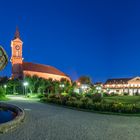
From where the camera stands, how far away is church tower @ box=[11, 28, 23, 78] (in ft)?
356

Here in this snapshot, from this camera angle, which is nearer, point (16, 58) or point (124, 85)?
point (16, 58)

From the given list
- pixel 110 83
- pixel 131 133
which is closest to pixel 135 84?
pixel 110 83

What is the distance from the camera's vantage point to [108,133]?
12641 mm

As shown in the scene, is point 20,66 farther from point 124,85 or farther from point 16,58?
point 124,85

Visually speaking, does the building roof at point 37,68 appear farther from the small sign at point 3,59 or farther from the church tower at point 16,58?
the small sign at point 3,59

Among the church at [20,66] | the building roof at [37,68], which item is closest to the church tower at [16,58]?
the church at [20,66]

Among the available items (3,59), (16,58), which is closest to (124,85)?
(16,58)

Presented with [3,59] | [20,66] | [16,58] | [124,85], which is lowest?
[124,85]

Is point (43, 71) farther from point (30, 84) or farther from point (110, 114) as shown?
point (110, 114)

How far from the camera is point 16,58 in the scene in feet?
368

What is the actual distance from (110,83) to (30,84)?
8386 cm

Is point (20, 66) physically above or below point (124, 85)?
above

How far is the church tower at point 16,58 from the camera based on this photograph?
10862cm

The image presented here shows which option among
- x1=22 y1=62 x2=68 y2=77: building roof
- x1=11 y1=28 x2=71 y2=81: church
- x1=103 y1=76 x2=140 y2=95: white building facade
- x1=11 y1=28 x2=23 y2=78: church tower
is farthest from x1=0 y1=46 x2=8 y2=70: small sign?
x1=103 y1=76 x2=140 y2=95: white building facade
